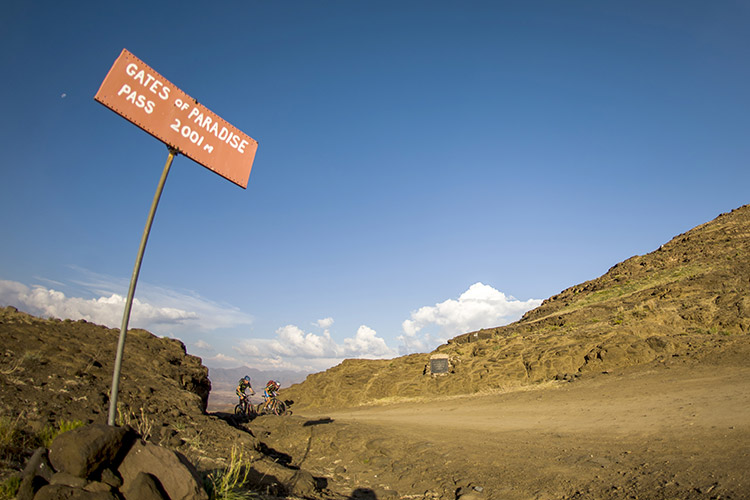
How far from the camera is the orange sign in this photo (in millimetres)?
3551

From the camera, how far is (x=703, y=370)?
1673 centimetres

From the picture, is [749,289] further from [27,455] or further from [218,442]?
[27,455]

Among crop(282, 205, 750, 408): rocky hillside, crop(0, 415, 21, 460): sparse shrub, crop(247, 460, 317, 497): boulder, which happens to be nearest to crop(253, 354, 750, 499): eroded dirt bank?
crop(247, 460, 317, 497): boulder

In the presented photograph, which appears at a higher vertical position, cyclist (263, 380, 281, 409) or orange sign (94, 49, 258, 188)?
orange sign (94, 49, 258, 188)

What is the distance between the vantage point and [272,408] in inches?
749

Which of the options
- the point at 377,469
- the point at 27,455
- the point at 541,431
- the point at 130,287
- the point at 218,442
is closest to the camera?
the point at 130,287

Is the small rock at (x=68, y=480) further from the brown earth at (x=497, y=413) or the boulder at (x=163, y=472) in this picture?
the brown earth at (x=497, y=413)

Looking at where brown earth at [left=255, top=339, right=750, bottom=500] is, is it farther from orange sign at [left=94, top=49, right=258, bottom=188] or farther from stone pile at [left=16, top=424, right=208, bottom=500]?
orange sign at [left=94, top=49, right=258, bottom=188]

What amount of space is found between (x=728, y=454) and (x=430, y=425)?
979 centimetres

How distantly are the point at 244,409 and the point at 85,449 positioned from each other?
16198 mm

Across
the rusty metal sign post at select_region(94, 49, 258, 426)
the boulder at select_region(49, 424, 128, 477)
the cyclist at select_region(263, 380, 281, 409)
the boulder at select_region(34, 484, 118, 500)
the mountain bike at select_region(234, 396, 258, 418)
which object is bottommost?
the mountain bike at select_region(234, 396, 258, 418)

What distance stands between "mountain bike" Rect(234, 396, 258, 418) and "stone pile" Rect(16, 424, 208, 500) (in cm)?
1558

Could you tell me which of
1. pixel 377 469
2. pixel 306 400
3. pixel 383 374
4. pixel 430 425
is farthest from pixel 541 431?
pixel 306 400

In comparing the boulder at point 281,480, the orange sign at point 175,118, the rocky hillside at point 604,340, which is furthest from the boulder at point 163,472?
the rocky hillside at point 604,340
